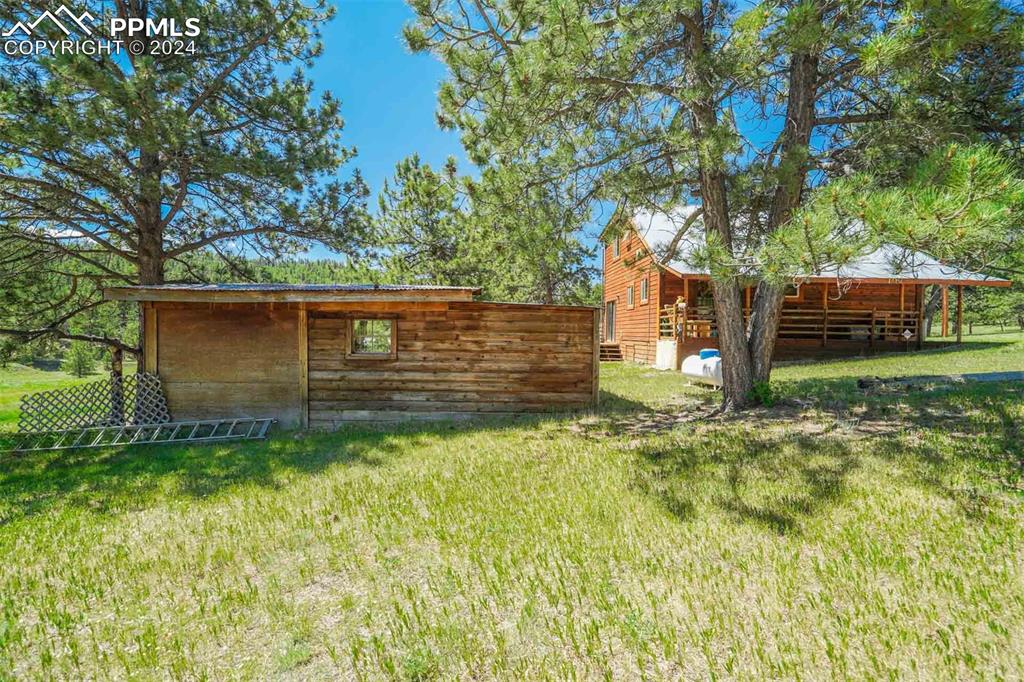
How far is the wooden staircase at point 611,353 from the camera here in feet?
69.7

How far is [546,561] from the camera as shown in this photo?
319 centimetres

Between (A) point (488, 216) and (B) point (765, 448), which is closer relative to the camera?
(B) point (765, 448)

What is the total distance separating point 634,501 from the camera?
4.13m

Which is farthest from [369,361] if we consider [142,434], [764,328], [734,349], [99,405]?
[764,328]

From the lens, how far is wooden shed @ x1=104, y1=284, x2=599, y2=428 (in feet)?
28.0

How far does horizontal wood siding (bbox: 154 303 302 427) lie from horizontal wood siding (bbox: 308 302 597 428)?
0.80 metres

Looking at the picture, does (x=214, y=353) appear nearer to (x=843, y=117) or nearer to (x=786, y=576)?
(x=786, y=576)

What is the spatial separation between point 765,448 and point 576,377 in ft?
13.6

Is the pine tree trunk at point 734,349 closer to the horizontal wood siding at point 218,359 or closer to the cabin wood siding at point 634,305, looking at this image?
the cabin wood siding at point 634,305

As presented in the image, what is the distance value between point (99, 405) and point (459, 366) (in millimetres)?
6709

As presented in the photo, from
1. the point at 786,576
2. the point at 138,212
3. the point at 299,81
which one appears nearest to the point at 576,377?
the point at 786,576

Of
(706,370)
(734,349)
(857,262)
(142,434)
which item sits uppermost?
(857,262)

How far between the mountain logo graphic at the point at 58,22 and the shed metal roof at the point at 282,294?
4.47 metres

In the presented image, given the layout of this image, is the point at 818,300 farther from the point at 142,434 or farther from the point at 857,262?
the point at 142,434
